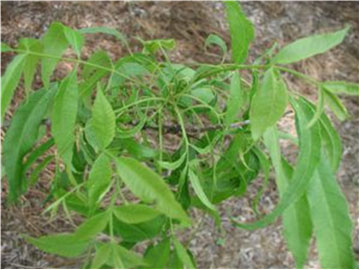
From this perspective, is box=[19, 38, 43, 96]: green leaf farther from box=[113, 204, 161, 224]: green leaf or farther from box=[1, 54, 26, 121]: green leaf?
box=[113, 204, 161, 224]: green leaf

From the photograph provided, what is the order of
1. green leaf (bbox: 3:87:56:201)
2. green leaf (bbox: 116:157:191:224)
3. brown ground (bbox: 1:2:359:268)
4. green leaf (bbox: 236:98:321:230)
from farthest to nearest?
brown ground (bbox: 1:2:359:268) → green leaf (bbox: 3:87:56:201) → green leaf (bbox: 236:98:321:230) → green leaf (bbox: 116:157:191:224)

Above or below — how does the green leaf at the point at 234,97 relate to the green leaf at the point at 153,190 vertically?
above

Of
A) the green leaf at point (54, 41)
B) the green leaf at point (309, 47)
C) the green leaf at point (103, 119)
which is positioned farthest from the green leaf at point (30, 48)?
the green leaf at point (309, 47)

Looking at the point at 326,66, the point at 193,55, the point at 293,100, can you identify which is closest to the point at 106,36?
the point at 193,55

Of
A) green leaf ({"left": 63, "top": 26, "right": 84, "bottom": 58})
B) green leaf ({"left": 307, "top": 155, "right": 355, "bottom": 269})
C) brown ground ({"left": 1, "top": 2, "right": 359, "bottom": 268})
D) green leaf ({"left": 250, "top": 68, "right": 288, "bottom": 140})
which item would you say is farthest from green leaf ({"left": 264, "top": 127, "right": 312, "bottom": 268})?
brown ground ({"left": 1, "top": 2, "right": 359, "bottom": 268})

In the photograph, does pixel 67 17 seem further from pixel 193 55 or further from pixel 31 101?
pixel 31 101

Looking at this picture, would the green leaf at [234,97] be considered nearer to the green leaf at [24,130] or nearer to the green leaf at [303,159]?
the green leaf at [303,159]
